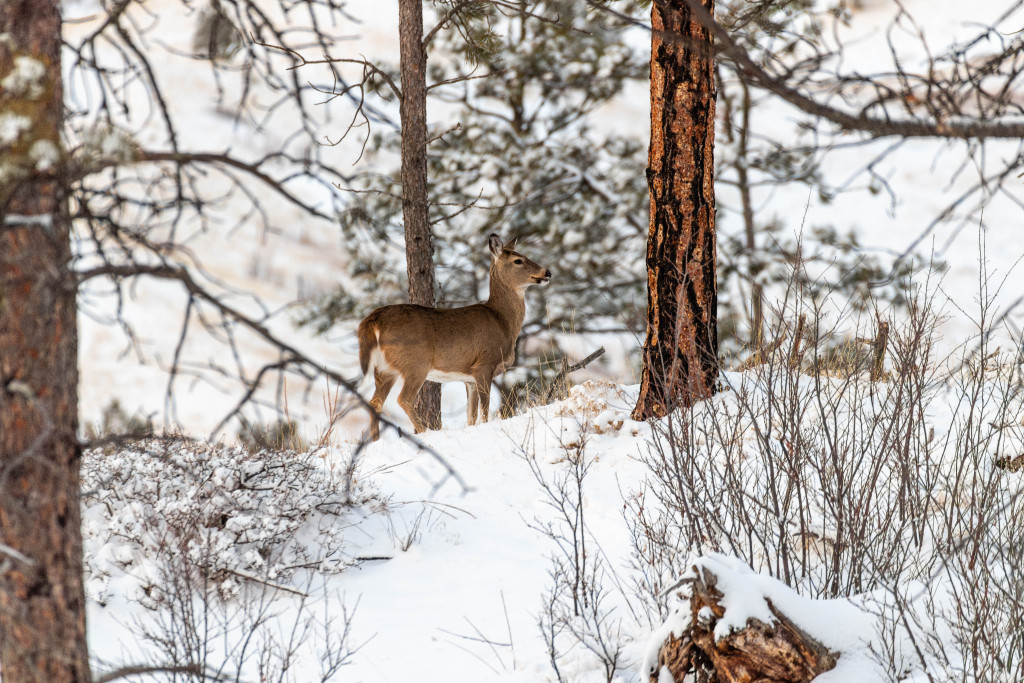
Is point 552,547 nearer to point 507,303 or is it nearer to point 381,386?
point 381,386

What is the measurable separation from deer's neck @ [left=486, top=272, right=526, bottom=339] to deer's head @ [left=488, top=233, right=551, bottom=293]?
57 millimetres

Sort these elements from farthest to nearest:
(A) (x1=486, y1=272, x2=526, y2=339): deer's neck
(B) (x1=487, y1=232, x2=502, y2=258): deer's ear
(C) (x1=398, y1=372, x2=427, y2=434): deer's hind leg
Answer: (A) (x1=486, y1=272, x2=526, y2=339): deer's neck
(B) (x1=487, y1=232, x2=502, y2=258): deer's ear
(C) (x1=398, y1=372, x2=427, y2=434): deer's hind leg

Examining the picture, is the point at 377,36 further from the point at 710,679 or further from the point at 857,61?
the point at 710,679

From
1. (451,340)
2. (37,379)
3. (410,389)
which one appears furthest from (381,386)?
(37,379)

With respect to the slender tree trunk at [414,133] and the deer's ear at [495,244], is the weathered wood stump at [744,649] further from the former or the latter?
the slender tree trunk at [414,133]

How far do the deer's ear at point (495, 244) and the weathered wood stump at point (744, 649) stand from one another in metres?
6.02

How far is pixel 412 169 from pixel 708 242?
3.72 m

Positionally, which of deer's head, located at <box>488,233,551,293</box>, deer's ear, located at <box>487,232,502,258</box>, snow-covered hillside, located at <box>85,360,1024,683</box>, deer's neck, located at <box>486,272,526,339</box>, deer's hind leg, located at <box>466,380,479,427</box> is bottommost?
snow-covered hillside, located at <box>85,360,1024,683</box>

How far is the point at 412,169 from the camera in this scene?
34.7 ft

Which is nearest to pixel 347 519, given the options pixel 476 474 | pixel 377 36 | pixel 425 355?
pixel 476 474

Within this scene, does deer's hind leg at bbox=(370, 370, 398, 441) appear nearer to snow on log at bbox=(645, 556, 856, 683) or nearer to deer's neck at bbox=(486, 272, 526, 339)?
deer's neck at bbox=(486, 272, 526, 339)

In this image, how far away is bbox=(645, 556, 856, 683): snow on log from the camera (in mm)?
4402

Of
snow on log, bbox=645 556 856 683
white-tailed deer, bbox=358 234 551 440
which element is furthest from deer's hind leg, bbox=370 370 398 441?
snow on log, bbox=645 556 856 683

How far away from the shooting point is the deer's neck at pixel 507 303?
33.9ft
